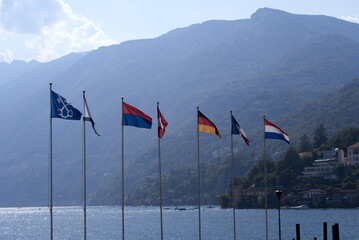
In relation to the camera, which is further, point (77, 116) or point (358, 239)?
point (358, 239)

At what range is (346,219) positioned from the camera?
5837 inches

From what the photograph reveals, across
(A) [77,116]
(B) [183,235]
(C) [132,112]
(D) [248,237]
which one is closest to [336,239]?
(C) [132,112]

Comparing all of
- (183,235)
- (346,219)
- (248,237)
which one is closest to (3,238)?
(183,235)

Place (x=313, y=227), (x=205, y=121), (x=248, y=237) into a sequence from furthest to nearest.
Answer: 1. (x=313, y=227)
2. (x=248, y=237)
3. (x=205, y=121)

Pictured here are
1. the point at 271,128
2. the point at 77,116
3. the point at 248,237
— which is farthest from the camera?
the point at 248,237

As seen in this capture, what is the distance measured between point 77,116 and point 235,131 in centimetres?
1547

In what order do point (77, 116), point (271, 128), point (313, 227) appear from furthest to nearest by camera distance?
point (313, 227) < point (271, 128) < point (77, 116)

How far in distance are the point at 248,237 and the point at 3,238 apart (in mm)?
57929

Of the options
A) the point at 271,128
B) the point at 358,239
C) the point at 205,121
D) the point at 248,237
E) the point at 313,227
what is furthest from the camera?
the point at 313,227

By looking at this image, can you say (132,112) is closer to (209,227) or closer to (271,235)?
(271,235)

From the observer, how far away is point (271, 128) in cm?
5772

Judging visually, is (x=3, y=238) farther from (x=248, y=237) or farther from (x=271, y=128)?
(x=271, y=128)

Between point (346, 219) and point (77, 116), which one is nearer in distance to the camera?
point (77, 116)

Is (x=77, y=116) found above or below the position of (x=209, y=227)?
above
